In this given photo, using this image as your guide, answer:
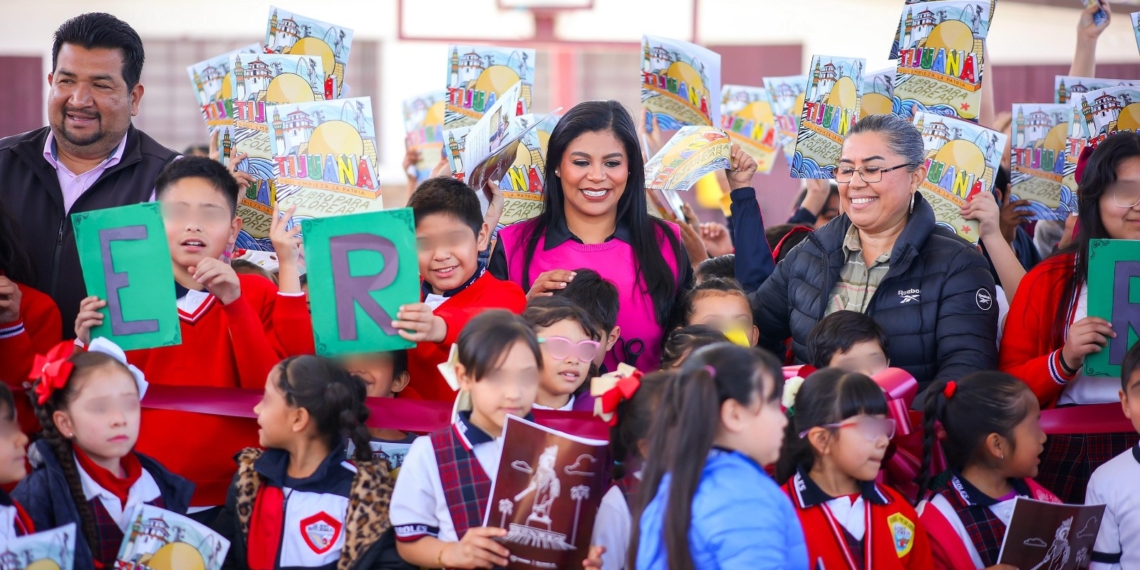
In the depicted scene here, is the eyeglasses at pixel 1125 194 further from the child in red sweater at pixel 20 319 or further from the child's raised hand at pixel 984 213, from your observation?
the child in red sweater at pixel 20 319

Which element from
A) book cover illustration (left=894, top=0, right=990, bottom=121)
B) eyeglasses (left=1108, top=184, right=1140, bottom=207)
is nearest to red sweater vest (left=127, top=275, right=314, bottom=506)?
eyeglasses (left=1108, top=184, right=1140, bottom=207)

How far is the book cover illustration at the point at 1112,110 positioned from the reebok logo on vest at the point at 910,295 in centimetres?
124

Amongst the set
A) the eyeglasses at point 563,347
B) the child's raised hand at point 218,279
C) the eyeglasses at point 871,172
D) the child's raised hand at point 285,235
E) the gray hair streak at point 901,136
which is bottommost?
the eyeglasses at point 563,347

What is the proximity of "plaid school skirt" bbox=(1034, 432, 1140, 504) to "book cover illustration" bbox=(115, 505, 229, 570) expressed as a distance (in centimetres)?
240

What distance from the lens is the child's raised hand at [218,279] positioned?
300 centimetres

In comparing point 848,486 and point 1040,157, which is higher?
point 1040,157

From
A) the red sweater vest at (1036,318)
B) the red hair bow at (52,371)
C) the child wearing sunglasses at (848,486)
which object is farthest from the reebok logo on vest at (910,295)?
the red hair bow at (52,371)

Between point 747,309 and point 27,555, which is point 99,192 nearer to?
point 27,555

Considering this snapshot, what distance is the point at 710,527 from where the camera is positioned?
7.65ft

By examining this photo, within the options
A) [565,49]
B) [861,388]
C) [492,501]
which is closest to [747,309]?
[861,388]

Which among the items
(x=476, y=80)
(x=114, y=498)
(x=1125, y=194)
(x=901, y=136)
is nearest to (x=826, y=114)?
(x=901, y=136)

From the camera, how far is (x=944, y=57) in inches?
171

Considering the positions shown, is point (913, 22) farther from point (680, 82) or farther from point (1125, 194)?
point (1125, 194)

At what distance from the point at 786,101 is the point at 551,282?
260 cm
